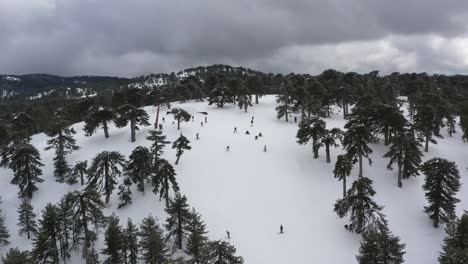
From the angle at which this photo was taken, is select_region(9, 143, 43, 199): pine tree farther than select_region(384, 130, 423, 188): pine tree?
Yes

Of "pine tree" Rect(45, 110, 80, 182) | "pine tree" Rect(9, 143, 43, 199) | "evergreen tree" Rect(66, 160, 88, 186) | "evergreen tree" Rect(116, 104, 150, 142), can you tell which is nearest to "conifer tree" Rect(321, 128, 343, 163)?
"evergreen tree" Rect(116, 104, 150, 142)

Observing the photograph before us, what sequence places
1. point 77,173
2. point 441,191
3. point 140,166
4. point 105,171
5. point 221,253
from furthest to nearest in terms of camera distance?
point 77,173, point 140,166, point 105,171, point 441,191, point 221,253

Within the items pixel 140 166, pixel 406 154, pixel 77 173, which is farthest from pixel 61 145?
pixel 406 154

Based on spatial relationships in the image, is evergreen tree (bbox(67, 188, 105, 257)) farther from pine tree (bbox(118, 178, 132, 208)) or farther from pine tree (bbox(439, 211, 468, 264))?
pine tree (bbox(439, 211, 468, 264))

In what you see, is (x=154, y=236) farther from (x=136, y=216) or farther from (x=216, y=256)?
(x=136, y=216)

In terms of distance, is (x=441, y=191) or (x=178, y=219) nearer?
(x=178, y=219)

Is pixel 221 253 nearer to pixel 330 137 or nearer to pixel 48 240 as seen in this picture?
pixel 48 240
